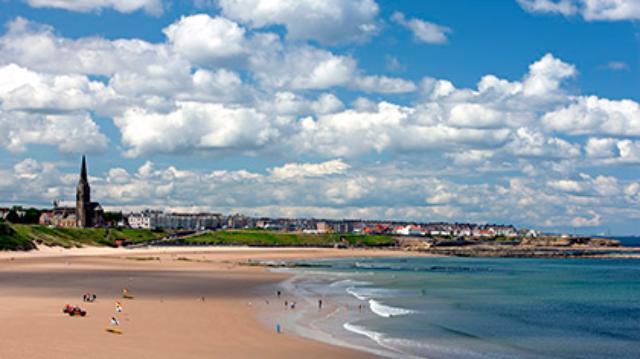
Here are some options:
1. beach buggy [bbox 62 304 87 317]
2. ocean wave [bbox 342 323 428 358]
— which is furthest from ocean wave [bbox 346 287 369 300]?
beach buggy [bbox 62 304 87 317]

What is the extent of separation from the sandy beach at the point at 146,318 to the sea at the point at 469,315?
11.0 ft

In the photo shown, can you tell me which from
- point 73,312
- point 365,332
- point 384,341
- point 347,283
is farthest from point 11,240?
point 384,341

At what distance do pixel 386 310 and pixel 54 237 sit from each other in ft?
361

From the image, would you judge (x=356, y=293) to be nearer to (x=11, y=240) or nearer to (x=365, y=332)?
(x=365, y=332)

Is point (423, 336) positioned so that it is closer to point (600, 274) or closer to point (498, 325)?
point (498, 325)

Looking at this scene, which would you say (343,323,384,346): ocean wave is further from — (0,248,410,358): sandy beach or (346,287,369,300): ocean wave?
(346,287,369,300): ocean wave

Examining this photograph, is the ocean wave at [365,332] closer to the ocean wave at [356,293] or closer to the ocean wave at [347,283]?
the ocean wave at [356,293]

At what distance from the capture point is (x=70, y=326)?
39000 millimetres

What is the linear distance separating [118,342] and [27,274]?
4954cm

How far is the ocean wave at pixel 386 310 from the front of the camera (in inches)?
2046

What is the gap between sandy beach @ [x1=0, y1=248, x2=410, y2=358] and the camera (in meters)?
33.1

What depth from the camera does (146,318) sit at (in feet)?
147

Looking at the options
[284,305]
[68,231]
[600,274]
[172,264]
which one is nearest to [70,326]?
[284,305]

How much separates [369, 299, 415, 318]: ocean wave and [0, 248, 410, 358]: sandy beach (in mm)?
7231
